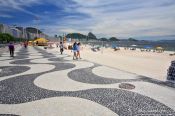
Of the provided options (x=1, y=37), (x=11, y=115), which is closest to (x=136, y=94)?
(x=11, y=115)

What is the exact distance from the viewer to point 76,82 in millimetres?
9047

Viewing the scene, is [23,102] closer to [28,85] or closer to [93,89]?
[28,85]

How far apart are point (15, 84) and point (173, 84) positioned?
717 cm

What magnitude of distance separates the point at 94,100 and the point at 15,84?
4.17m

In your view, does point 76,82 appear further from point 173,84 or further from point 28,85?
point 173,84

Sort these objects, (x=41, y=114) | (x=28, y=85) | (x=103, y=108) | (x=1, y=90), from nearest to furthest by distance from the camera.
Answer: (x=41, y=114)
(x=103, y=108)
(x=1, y=90)
(x=28, y=85)

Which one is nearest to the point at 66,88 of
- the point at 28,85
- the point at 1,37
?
the point at 28,85

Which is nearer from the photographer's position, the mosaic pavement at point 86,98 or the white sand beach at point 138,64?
the mosaic pavement at point 86,98

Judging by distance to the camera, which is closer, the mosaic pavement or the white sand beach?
the mosaic pavement

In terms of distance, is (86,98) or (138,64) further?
(138,64)

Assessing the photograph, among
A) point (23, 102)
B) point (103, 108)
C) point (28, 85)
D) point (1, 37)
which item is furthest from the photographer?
point (1, 37)

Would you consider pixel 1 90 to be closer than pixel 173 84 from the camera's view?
Yes

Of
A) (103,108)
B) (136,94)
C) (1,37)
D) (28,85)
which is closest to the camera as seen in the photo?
(103,108)

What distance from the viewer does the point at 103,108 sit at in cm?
570
